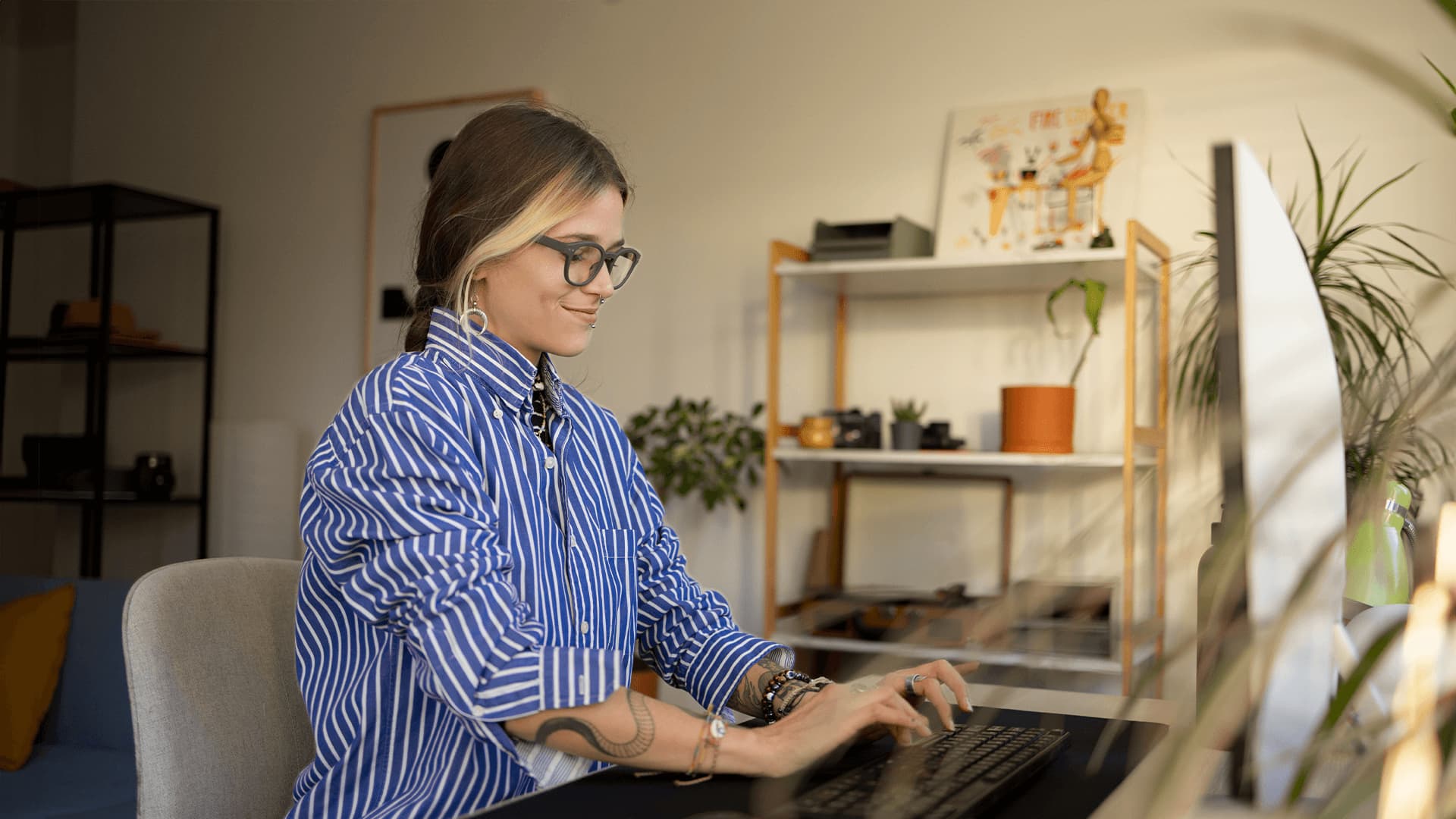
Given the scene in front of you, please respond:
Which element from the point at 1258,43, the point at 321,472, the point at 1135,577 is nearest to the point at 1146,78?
the point at 1258,43

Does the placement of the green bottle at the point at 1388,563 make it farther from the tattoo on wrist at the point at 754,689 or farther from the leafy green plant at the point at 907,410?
the leafy green plant at the point at 907,410

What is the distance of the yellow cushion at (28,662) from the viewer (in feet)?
8.02

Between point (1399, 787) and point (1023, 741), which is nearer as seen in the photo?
point (1399, 787)

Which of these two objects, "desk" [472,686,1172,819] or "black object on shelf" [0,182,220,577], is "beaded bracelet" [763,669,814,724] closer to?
"desk" [472,686,1172,819]

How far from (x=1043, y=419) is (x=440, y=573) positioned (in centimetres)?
204

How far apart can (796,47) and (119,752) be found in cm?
242

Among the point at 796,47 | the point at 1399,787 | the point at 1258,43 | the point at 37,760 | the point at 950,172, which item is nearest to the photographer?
the point at 1399,787

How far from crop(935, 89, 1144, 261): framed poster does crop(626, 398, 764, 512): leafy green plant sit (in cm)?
73

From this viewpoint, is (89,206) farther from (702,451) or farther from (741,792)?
(741,792)

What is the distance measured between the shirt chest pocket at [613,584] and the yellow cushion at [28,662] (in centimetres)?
177

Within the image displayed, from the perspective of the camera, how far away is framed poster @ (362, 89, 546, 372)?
12.9 feet

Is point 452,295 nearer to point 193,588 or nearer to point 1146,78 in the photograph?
point 193,588

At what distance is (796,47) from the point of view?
342 cm

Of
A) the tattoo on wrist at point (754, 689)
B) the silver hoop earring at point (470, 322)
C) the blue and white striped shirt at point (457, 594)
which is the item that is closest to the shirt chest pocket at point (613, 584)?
the blue and white striped shirt at point (457, 594)
